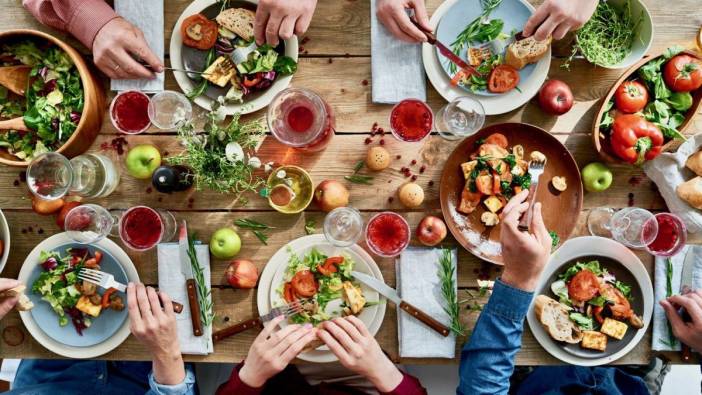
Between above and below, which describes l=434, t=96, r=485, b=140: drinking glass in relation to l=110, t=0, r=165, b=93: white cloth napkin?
below

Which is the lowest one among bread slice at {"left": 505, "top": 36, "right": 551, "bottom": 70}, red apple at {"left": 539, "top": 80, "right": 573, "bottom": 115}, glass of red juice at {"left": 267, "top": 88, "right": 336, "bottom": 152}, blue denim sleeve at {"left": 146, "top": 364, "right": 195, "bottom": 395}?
blue denim sleeve at {"left": 146, "top": 364, "right": 195, "bottom": 395}

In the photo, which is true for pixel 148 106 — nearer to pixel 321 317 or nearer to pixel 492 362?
pixel 321 317

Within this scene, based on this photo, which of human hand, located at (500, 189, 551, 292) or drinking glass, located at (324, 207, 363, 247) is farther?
drinking glass, located at (324, 207, 363, 247)

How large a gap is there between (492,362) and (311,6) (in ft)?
4.96

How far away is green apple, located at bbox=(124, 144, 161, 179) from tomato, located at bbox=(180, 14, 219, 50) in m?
0.45

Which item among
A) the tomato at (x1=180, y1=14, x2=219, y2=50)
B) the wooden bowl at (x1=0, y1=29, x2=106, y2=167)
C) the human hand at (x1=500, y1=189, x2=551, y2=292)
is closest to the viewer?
the human hand at (x1=500, y1=189, x2=551, y2=292)

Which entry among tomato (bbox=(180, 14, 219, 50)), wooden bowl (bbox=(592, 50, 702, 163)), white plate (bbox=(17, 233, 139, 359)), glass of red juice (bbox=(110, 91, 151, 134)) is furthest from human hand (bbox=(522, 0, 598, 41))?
white plate (bbox=(17, 233, 139, 359))

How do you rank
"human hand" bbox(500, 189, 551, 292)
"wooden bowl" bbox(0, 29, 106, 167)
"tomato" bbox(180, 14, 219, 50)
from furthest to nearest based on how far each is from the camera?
"tomato" bbox(180, 14, 219, 50)
"wooden bowl" bbox(0, 29, 106, 167)
"human hand" bbox(500, 189, 551, 292)

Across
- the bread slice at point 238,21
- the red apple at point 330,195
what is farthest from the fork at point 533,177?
the bread slice at point 238,21

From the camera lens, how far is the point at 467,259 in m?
2.18

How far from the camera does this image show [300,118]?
2092 mm

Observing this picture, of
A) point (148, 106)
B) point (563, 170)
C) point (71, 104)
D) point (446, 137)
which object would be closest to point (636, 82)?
point (563, 170)

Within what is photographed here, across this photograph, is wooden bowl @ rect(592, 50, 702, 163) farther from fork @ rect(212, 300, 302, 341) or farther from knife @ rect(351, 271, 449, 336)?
fork @ rect(212, 300, 302, 341)

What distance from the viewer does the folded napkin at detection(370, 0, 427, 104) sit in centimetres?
214
